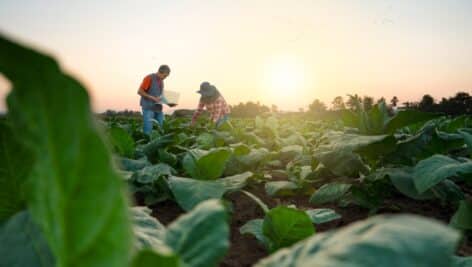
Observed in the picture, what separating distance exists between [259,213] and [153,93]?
672cm

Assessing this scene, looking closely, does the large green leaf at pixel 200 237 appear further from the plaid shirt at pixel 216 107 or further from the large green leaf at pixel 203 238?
the plaid shirt at pixel 216 107

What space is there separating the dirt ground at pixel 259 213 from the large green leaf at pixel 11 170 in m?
1.09

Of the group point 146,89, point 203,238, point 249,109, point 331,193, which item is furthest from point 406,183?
point 249,109

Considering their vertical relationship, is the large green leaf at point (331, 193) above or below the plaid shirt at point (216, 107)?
below

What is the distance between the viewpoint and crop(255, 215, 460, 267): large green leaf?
399 mm

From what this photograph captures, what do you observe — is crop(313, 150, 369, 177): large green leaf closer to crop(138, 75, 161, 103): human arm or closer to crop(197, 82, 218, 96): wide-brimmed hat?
crop(138, 75, 161, 103): human arm

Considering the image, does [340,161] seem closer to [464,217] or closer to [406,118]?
[406,118]

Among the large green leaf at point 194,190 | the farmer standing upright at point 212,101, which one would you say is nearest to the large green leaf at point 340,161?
the large green leaf at point 194,190

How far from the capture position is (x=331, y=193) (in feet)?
7.70

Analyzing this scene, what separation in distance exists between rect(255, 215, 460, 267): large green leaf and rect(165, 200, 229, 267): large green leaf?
0.13 m

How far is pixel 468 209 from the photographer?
5.73 ft

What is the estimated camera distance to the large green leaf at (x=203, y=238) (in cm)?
54

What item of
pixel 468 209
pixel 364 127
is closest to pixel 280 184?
pixel 364 127

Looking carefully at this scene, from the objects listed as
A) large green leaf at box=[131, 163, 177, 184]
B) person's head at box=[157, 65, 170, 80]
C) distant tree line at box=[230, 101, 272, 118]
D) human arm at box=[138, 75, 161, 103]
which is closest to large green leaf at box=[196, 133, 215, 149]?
large green leaf at box=[131, 163, 177, 184]
